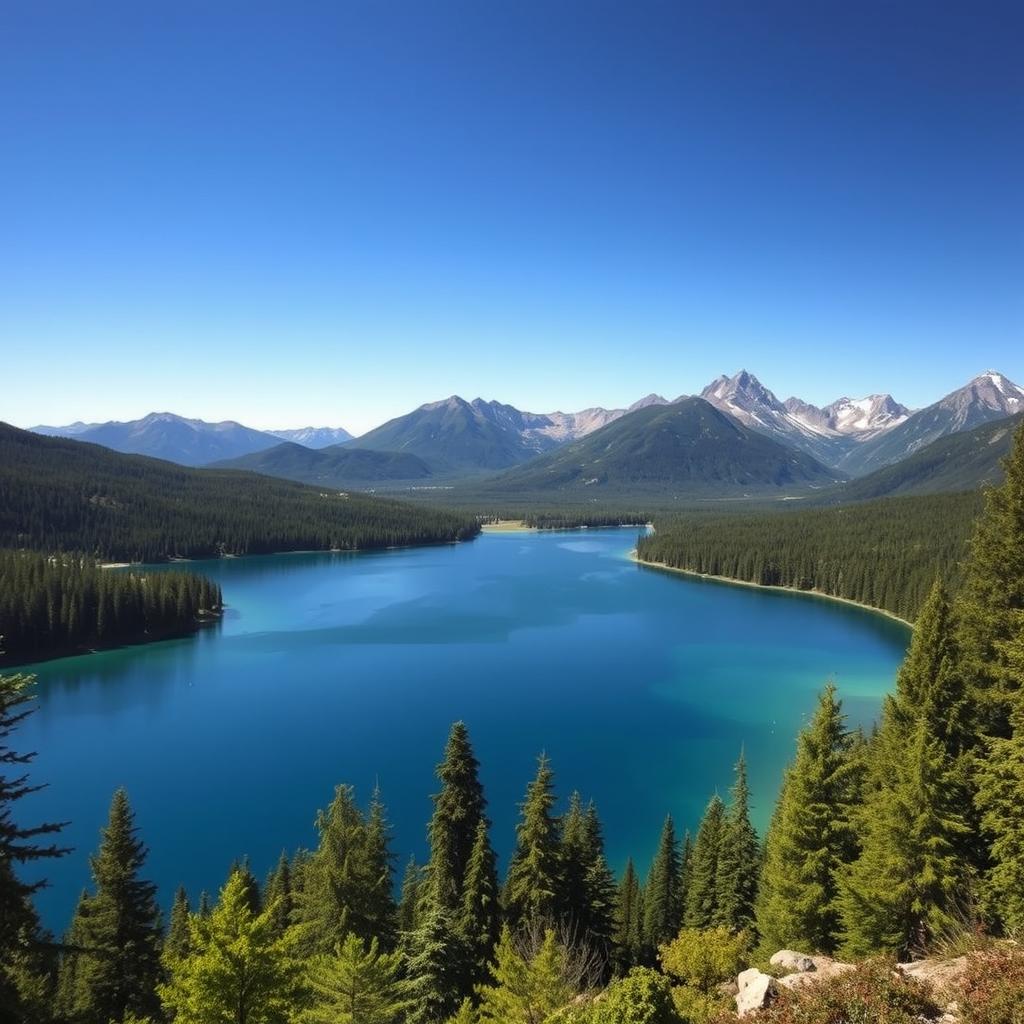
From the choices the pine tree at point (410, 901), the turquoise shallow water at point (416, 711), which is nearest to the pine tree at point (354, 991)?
the pine tree at point (410, 901)

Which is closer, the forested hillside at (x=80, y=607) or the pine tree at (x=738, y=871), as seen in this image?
the pine tree at (x=738, y=871)

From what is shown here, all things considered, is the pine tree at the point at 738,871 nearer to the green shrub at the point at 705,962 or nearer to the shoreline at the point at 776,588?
the green shrub at the point at 705,962

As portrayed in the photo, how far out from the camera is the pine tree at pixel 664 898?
3241 cm

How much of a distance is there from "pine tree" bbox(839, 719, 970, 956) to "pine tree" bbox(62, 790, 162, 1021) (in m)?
20.6

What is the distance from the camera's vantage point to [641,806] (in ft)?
153

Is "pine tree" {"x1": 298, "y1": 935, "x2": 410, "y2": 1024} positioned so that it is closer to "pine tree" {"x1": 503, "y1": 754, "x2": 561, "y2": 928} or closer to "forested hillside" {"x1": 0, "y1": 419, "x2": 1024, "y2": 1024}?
"forested hillside" {"x1": 0, "y1": 419, "x2": 1024, "y2": 1024}

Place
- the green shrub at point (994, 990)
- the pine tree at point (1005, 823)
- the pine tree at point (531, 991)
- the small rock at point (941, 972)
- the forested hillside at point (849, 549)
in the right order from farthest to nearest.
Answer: the forested hillside at point (849, 549)
the pine tree at point (1005, 823)
the pine tree at point (531, 991)
the small rock at point (941, 972)
the green shrub at point (994, 990)

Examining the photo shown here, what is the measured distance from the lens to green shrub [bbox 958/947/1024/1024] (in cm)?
934

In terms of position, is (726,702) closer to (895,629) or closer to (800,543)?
(895,629)

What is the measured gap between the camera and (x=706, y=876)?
1155 inches

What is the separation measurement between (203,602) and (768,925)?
4096 inches

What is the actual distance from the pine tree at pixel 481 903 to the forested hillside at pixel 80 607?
253 ft

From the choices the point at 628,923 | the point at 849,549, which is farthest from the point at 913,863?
the point at 849,549

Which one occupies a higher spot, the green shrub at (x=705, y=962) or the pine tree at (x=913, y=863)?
the pine tree at (x=913, y=863)
